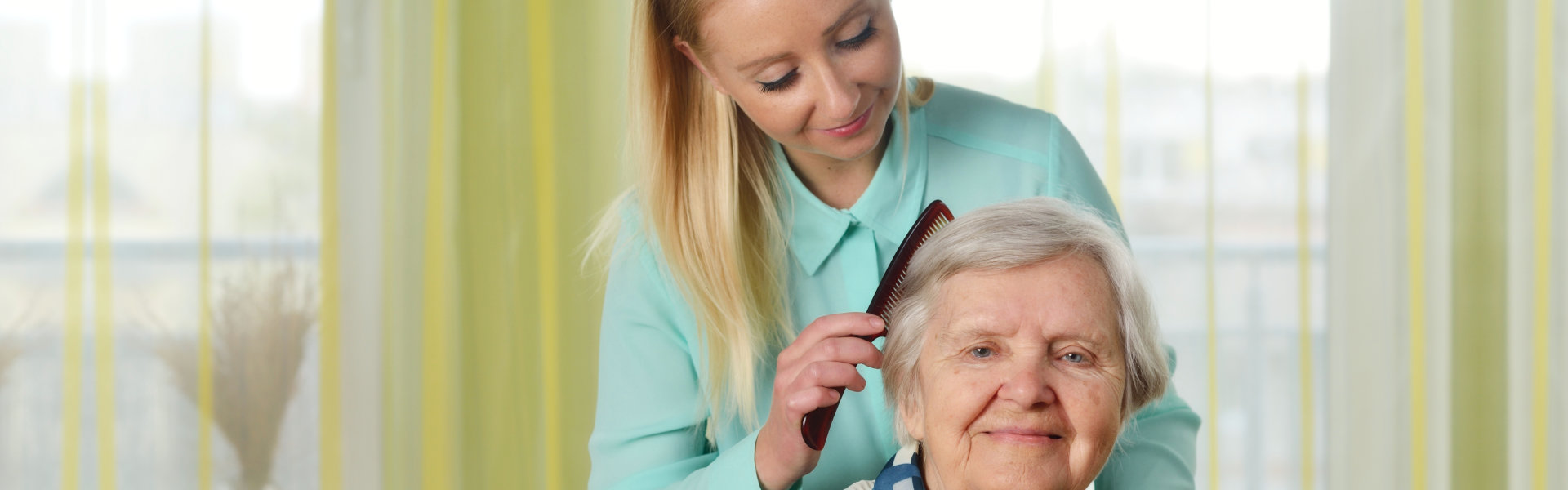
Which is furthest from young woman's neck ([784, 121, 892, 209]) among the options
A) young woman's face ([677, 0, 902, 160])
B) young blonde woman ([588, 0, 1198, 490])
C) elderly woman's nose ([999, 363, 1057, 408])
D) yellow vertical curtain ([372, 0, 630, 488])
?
yellow vertical curtain ([372, 0, 630, 488])

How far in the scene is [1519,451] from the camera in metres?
2.63

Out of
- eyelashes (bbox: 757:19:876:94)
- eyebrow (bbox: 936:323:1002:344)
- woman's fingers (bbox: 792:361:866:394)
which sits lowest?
woman's fingers (bbox: 792:361:866:394)

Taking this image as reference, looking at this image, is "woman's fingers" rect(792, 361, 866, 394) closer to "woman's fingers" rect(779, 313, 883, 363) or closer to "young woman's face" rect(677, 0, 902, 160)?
"woman's fingers" rect(779, 313, 883, 363)

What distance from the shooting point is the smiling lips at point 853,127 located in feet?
3.67

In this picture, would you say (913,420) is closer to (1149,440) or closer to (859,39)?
(1149,440)

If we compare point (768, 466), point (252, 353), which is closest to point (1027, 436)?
point (768, 466)

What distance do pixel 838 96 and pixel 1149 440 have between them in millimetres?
508

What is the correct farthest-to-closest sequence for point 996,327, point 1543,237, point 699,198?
point 1543,237
point 699,198
point 996,327

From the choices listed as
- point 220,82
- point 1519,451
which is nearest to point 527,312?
point 220,82

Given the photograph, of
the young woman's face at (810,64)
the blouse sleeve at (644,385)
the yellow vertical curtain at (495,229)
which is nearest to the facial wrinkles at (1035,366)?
the young woman's face at (810,64)

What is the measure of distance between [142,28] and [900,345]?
214 cm

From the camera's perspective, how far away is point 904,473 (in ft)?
3.52

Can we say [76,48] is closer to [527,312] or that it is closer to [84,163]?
[84,163]

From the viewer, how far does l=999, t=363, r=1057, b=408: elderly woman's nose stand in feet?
3.19
